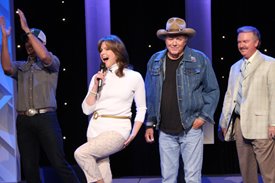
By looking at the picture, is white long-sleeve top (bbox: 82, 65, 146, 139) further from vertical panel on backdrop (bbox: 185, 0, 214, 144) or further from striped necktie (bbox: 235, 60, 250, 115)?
vertical panel on backdrop (bbox: 185, 0, 214, 144)

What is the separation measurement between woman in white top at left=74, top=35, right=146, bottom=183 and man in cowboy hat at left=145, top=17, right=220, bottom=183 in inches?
9.8

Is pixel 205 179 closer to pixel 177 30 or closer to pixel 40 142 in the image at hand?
pixel 40 142

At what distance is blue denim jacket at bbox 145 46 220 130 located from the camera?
3.65m

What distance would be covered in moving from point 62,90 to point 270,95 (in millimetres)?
2609

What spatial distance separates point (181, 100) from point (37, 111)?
4.42ft

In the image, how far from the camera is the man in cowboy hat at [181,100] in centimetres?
366

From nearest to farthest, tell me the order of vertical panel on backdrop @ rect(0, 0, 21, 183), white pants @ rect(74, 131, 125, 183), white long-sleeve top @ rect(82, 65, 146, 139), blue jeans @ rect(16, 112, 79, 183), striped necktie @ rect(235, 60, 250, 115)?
1. white pants @ rect(74, 131, 125, 183)
2. white long-sleeve top @ rect(82, 65, 146, 139)
3. striped necktie @ rect(235, 60, 250, 115)
4. blue jeans @ rect(16, 112, 79, 183)
5. vertical panel on backdrop @ rect(0, 0, 21, 183)

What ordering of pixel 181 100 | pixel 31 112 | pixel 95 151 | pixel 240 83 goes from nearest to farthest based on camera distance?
pixel 95 151
pixel 181 100
pixel 240 83
pixel 31 112

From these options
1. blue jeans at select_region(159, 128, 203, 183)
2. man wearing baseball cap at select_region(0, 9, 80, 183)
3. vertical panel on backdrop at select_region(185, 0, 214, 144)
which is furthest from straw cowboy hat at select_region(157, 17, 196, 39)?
vertical panel on backdrop at select_region(185, 0, 214, 144)

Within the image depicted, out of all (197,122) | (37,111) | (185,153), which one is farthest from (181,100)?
(37,111)

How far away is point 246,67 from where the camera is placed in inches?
157

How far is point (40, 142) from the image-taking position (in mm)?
4289

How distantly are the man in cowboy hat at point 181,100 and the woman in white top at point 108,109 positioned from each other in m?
0.25

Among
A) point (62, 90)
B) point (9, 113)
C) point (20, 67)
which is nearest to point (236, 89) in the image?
point (20, 67)
